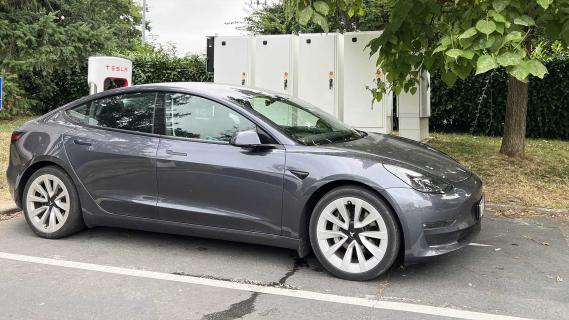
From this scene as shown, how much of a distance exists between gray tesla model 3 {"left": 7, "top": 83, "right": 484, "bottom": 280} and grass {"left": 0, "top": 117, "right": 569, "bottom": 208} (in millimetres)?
2154

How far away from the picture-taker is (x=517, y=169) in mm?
8008

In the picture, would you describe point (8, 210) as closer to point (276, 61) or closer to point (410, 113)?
point (276, 61)

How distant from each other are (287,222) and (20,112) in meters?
12.1

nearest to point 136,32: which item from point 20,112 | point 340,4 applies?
point 20,112

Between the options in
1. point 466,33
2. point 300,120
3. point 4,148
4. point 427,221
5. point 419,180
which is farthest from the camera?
point 4,148

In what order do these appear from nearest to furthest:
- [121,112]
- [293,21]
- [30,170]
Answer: [121,112] → [30,170] → [293,21]

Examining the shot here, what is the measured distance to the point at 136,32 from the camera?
5053 cm

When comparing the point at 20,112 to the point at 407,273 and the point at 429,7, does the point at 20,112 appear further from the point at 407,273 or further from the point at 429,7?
the point at 407,273

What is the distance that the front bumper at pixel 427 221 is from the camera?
3.84 m

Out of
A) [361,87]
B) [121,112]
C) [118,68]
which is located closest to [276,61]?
[361,87]

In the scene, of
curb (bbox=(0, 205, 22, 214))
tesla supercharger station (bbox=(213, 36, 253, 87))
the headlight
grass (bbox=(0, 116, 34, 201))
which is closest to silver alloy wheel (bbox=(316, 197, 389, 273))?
the headlight

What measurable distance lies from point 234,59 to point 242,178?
6.91 meters

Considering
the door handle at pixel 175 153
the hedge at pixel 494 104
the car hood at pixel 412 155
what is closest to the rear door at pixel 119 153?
the door handle at pixel 175 153

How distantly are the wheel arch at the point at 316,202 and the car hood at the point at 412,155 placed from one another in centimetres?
31
